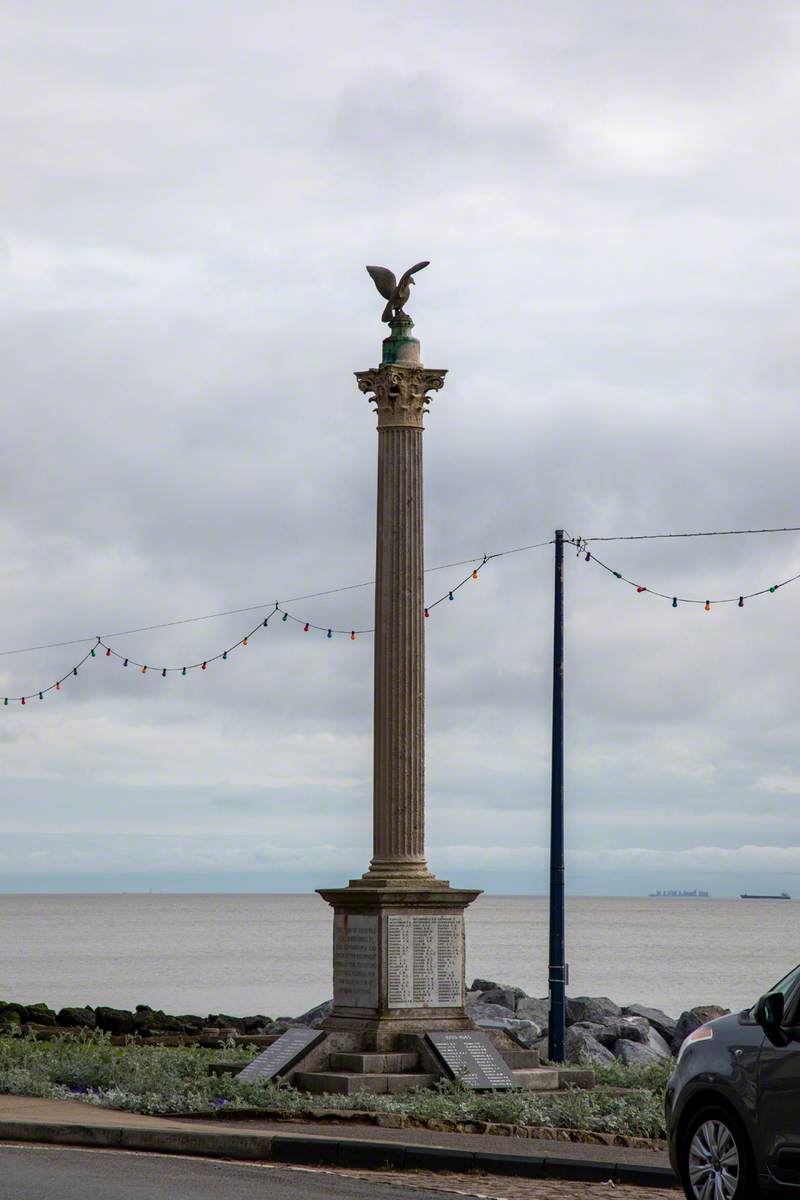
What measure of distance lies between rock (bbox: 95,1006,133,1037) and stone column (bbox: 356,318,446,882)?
18.0 metres

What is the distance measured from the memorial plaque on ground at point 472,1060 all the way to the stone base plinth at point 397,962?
361mm

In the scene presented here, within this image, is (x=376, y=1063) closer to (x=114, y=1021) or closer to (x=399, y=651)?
(x=399, y=651)

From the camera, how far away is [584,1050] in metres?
24.3

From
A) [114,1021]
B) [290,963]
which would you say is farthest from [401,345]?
[290,963]

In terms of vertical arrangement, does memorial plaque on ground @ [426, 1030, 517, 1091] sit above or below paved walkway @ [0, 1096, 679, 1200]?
above

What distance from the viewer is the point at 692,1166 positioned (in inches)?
443

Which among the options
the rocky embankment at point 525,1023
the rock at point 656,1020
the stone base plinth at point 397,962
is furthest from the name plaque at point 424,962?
the rock at point 656,1020

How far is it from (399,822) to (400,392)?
14.9ft

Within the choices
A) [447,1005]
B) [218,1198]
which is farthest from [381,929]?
[218,1198]

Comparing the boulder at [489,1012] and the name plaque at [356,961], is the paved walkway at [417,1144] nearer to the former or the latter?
the name plaque at [356,961]

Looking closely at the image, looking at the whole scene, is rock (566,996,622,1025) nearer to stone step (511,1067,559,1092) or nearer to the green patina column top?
stone step (511,1067,559,1092)

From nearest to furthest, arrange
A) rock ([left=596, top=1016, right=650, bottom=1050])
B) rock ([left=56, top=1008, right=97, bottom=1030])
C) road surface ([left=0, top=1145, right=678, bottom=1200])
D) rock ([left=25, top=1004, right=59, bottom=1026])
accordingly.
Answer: road surface ([left=0, top=1145, right=678, bottom=1200]) < rock ([left=596, top=1016, right=650, bottom=1050]) < rock ([left=56, top=1008, right=97, bottom=1030]) < rock ([left=25, top=1004, right=59, bottom=1026])

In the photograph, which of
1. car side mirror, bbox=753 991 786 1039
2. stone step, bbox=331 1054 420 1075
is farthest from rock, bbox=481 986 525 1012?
car side mirror, bbox=753 991 786 1039

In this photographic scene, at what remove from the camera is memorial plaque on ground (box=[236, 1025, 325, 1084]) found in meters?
18.8
